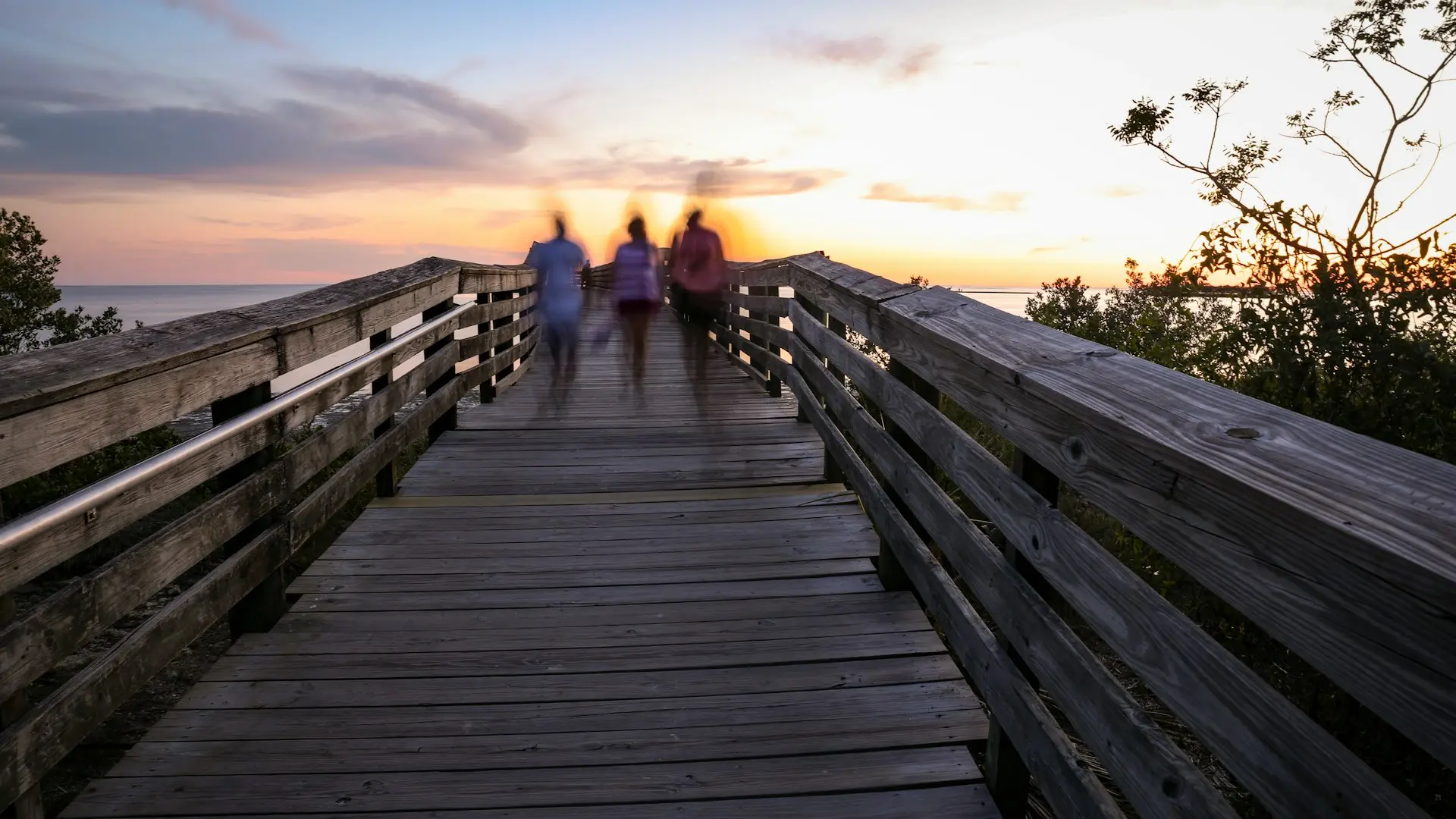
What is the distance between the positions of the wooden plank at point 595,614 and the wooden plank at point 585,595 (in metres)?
0.04

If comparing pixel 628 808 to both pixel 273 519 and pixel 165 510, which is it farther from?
pixel 165 510

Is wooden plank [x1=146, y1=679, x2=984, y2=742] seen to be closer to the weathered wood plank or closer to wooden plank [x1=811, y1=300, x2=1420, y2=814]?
the weathered wood plank

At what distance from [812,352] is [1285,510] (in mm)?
4828

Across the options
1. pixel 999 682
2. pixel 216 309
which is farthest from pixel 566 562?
pixel 216 309

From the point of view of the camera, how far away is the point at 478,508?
16.2ft

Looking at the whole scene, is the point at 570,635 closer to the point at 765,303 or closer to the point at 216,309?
the point at 765,303

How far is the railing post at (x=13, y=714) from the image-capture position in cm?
194

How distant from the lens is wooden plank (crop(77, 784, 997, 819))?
2.34 m

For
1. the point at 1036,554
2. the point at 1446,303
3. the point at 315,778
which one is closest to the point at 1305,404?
the point at 1446,303

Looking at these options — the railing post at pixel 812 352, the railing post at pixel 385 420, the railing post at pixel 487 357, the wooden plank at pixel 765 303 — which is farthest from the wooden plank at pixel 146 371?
the railing post at pixel 487 357

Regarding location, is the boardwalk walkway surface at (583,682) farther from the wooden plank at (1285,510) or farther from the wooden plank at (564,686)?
the wooden plank at (1285,510)

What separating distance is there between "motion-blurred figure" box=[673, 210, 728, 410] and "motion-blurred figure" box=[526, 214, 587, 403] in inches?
39.3

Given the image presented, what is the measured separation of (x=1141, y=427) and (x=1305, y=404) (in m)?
4.65

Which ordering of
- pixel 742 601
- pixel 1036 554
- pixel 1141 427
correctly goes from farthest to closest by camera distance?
pixel 742 601, pixel 1036 554, pixel 1141 427
